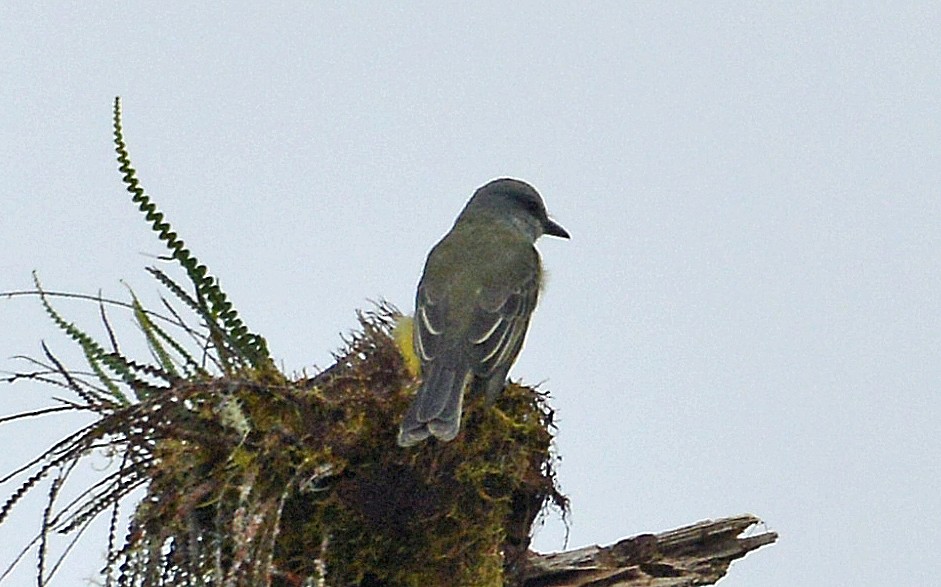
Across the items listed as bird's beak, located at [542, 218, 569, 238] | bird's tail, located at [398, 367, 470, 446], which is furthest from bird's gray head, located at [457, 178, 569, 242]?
bird's tail, located at [398, 367, 470, 446]

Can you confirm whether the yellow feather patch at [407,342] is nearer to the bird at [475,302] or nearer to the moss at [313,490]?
the bird at [475,302]

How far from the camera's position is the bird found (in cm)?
531

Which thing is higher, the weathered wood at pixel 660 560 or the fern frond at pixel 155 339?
the fern frond at pixel 155 339

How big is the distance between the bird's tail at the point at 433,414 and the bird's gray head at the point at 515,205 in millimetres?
2244

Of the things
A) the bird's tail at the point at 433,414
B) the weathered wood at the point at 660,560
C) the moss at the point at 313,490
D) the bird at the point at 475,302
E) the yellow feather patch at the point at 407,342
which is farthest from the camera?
the yellow feather patch at the point at 407,342

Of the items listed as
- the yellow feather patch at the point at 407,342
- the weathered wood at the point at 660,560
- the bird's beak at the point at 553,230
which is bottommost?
the weathered wood at the point at 660,560

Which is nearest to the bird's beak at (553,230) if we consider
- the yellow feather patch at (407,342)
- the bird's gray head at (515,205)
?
the bird's gray head at (515,205)

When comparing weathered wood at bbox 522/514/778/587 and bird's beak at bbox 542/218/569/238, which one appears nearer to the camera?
weathered wood at bbox 522/514/778/587

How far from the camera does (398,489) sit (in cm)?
514

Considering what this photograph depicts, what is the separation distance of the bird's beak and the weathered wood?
2469 mm

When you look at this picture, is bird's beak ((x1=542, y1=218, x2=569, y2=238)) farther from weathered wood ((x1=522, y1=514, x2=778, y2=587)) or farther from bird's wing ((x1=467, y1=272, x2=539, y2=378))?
weathered wood ((x1=522, y1=514, x2=778, y2=587))

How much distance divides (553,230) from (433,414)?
2.89 meters

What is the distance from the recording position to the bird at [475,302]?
531 cm

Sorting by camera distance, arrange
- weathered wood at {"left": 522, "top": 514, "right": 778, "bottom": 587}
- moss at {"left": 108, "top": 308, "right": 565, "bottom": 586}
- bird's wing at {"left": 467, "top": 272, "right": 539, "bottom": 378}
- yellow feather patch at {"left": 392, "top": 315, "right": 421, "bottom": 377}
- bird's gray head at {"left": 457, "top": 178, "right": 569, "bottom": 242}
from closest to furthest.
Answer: moss at {"left": 108, "top": 308, "right": 565, "bottom": 586}
weathered wood at {"left": 522, "top": 514, "right": 778, "bottom": 587}
yellow feather patch at {"left": 392, "top": 315, "right": 421, "bottom": 377}
bird's wing at {"left": 467, "top": 272, "right": 539, "bottom": 378}
bird's gray head at {"left": 457, "top": 178, "right": 569, "bottom": 242}
